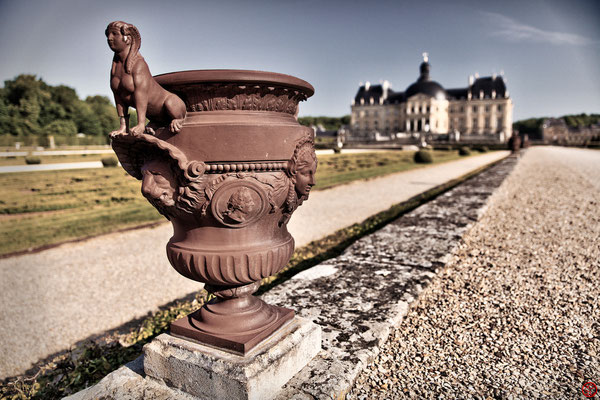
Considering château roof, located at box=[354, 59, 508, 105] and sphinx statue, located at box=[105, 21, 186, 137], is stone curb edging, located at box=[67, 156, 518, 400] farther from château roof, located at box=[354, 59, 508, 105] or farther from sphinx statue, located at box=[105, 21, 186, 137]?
château roof, located at box=[354, 59, 508, 105]

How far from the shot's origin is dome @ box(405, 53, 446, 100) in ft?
212

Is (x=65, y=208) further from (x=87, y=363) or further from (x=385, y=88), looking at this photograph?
(x=385, y=88)

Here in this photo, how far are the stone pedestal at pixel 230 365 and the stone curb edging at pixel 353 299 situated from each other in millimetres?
53

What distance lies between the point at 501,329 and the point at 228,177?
1.76 meters

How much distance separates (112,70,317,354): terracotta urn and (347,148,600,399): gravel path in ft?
2.12

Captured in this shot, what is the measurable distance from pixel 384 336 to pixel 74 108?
51.0 metres

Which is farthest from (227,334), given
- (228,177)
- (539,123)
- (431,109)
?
(539,123)

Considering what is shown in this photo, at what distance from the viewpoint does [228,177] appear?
4.72 feet

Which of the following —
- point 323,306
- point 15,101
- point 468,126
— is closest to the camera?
point 323,306

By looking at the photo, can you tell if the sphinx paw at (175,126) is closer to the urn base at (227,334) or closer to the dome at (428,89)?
the urn base at (227,334)

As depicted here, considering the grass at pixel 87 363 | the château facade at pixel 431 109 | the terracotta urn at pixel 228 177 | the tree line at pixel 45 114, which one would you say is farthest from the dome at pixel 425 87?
the terracotta urn at pixel 228 177

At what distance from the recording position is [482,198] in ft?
19.7

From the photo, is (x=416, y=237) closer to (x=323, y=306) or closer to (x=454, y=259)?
(x=454, y=259)

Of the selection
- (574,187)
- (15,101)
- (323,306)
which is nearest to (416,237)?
(323,306)
